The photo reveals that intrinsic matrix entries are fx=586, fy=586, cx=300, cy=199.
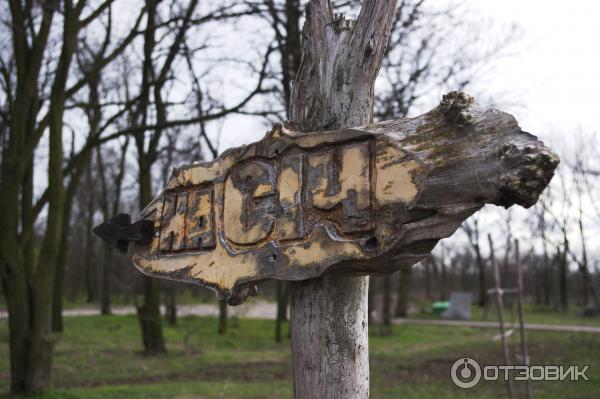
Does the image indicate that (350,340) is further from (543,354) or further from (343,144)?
(543,354)

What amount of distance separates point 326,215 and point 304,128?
50 cm

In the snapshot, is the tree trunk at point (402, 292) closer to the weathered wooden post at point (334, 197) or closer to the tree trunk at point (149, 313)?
the tree trunk at point (149, 313)

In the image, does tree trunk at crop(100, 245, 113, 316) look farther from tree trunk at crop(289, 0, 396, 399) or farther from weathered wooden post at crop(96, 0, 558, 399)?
tree trunk at crop(289, 0, 396, 399)

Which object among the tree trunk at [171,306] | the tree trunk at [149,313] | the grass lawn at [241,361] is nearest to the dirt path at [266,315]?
the tree trunk at [171,306]

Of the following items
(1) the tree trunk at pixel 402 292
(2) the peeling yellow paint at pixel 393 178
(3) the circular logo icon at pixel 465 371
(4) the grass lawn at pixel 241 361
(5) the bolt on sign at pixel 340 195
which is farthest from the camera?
(1) the tree trunk at pixel 402 292

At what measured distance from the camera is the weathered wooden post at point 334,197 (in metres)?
1.91

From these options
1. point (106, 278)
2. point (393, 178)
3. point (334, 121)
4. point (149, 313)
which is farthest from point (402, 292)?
point (393, 178)

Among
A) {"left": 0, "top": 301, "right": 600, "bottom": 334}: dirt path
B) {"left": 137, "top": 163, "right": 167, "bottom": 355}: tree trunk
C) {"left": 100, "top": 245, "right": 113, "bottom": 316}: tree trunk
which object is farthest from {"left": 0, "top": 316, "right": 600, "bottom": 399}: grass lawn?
{"left": 0, "top": 301, "right": 600, "bottom": 334}: dirt path

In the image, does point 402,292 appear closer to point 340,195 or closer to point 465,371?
point 465,371

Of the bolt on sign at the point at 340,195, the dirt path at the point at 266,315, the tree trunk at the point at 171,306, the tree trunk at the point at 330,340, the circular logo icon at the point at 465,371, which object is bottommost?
the dirt path at the point at 266,315

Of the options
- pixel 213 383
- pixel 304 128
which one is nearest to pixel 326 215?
pixel 304 128

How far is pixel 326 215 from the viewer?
2.19 m

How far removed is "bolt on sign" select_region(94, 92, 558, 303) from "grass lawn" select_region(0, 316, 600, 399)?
6.17 metres

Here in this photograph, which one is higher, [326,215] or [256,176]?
[256,176]
